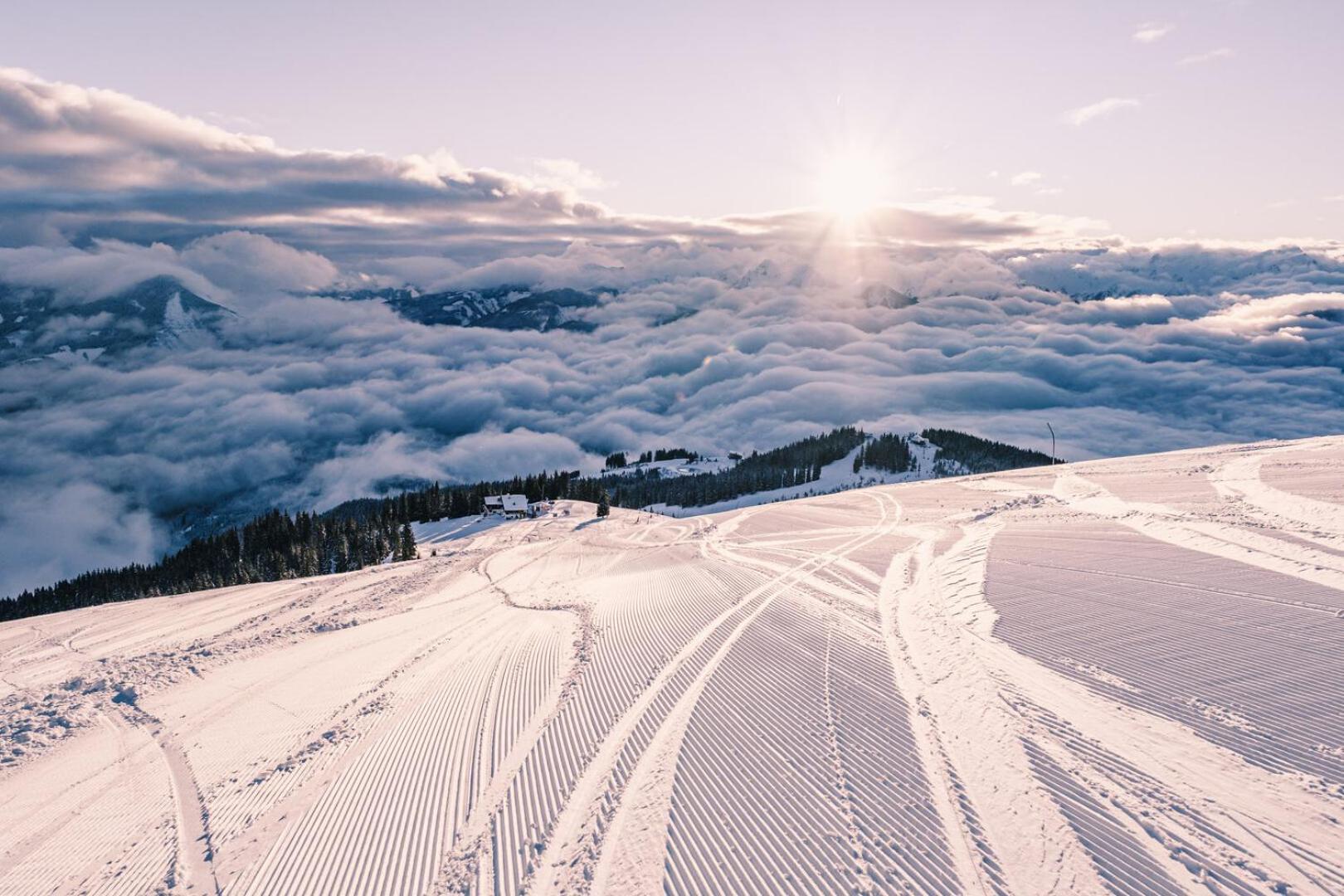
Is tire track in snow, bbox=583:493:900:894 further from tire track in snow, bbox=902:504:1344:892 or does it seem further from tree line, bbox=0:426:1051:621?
tree line, bbox=0:426:1051:621

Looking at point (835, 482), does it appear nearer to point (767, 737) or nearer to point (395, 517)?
point (395, 517)

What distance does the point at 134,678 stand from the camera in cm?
1752

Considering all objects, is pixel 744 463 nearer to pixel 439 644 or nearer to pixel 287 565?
pixel 287 565

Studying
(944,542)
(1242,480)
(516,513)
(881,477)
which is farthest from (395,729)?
(881,477)

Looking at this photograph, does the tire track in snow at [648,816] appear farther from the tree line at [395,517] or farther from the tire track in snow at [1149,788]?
the tree line at [395,517]

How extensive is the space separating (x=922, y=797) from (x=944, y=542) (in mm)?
17274

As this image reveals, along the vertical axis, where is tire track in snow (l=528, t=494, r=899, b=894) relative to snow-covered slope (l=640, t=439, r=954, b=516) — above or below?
above

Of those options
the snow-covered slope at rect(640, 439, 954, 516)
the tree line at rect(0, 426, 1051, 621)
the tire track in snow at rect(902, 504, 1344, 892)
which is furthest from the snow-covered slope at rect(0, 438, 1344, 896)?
the snow-covered slope at rect(640, 439, 954, 516)

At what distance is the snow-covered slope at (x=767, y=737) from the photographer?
7219 millimetres

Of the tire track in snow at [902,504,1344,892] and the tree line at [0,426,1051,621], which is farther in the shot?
the tree line at [0,426,1051,621]

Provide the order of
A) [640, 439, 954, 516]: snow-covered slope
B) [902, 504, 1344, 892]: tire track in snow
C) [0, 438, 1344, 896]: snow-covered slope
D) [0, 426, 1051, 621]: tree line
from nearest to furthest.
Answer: [902, 504, 1344, 892]: tire track in snow, [0, 438, 1344, 896]: snow-covered slope, [0, 426, 1051, 621]: tree line, [640, 439, 954, 516]: snow-covered slope

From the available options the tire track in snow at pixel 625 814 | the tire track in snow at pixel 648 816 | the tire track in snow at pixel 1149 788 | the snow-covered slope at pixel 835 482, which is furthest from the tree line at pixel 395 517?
the tire track in snow at pixel 1149 788

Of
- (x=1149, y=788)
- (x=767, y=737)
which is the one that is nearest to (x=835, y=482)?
(x=767, y=737)

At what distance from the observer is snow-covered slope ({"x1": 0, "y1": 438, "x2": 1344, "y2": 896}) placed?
23.7 feet
